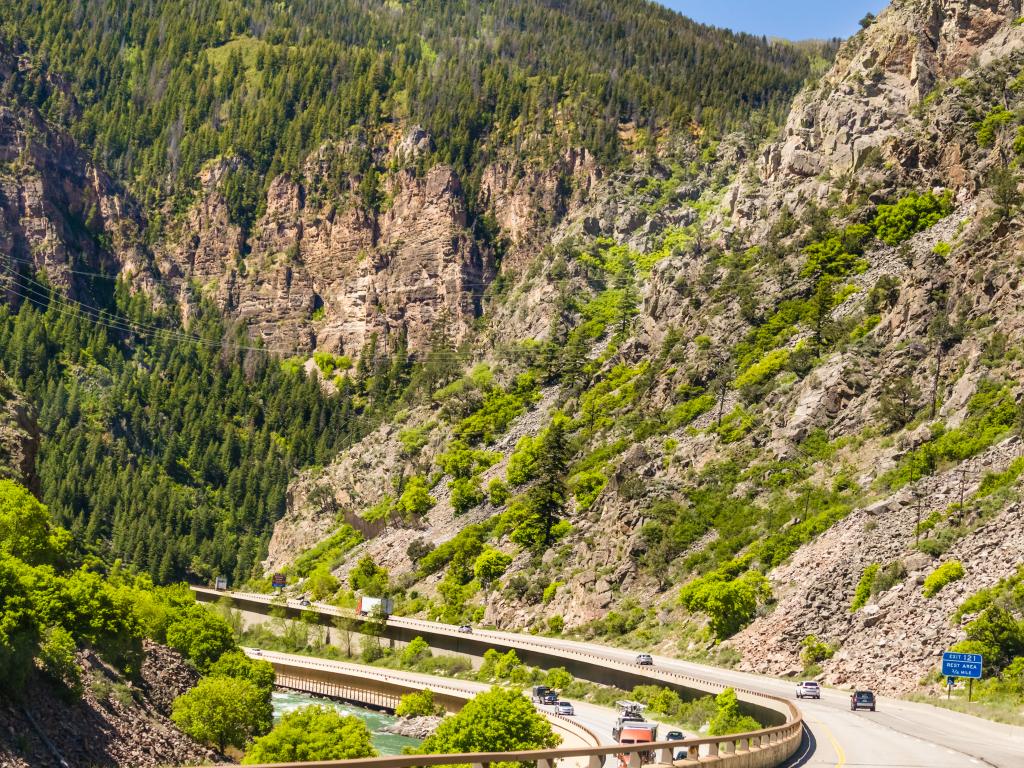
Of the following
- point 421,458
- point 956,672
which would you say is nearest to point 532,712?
point 956,672

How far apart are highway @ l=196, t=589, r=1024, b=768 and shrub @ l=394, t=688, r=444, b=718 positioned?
16.3 metres

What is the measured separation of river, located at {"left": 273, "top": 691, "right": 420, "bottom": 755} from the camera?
74.4 metres

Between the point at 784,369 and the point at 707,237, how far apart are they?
59683 mm

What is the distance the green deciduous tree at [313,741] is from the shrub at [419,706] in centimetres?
2865

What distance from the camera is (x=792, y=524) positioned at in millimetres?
85875

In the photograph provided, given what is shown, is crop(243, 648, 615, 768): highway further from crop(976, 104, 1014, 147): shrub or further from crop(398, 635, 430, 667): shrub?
crop(976, 104, 1014, 147): shrub

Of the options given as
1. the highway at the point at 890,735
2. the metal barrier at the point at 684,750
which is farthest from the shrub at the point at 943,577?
the metal barrier at the point at 684,750

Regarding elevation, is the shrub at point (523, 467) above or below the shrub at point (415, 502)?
above

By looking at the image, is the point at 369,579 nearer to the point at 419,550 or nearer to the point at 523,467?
the point at 419,550

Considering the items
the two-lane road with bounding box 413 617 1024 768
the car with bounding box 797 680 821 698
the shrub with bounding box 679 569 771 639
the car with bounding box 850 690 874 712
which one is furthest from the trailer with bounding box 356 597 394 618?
the car with bounding box 850 690 874 712

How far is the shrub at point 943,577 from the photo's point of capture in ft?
214

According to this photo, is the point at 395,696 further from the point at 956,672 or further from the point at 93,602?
the point at 956,672

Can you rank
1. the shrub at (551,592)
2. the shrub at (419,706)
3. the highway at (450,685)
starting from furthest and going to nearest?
the shrub at (551,592), the shrub at (419,706), the highway at (450,685)

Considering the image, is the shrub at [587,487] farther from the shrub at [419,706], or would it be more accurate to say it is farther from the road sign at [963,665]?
the road sign at [963,665]
